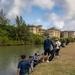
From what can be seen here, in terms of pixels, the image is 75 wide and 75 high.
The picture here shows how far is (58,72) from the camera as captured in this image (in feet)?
46.6

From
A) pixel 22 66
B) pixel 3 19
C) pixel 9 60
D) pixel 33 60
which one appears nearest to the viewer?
pixel 22 66

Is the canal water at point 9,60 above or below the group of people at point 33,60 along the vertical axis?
below

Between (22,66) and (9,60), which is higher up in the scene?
(22,66)

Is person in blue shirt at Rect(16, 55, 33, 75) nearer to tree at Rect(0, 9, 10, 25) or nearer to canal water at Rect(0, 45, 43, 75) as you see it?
canal water at Rect(0, 45, 43, 75)

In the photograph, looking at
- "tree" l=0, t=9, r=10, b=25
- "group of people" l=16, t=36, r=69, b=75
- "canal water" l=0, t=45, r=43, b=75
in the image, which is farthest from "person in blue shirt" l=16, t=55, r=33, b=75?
"tree" l=0, t=9, r=10, b=25

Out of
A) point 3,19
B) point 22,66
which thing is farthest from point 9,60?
point 3,19

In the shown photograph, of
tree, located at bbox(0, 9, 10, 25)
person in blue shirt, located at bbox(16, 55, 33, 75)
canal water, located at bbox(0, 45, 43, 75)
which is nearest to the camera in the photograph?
person in blue shirt, located at bbox(16, 55, 33, 75)

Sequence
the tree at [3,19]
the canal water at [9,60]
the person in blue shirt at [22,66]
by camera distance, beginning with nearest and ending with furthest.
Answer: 1. the person in blue shirt at [22,66]
2. the canal water at [9,60]
3. the tree at [3,19]

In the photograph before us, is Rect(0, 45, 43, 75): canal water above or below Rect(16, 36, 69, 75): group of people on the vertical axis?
below

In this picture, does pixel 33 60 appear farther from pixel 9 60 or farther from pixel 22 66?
pixel 9 60

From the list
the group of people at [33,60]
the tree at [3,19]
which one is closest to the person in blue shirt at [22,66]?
the group of people at [33,60]

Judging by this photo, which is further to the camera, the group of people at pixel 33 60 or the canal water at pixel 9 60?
the canal water at pixel 9 60

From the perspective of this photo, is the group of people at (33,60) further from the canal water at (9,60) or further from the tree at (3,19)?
the tree at (3,19)

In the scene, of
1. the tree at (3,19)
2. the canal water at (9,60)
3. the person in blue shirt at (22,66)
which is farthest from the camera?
the tree at (3,19)
